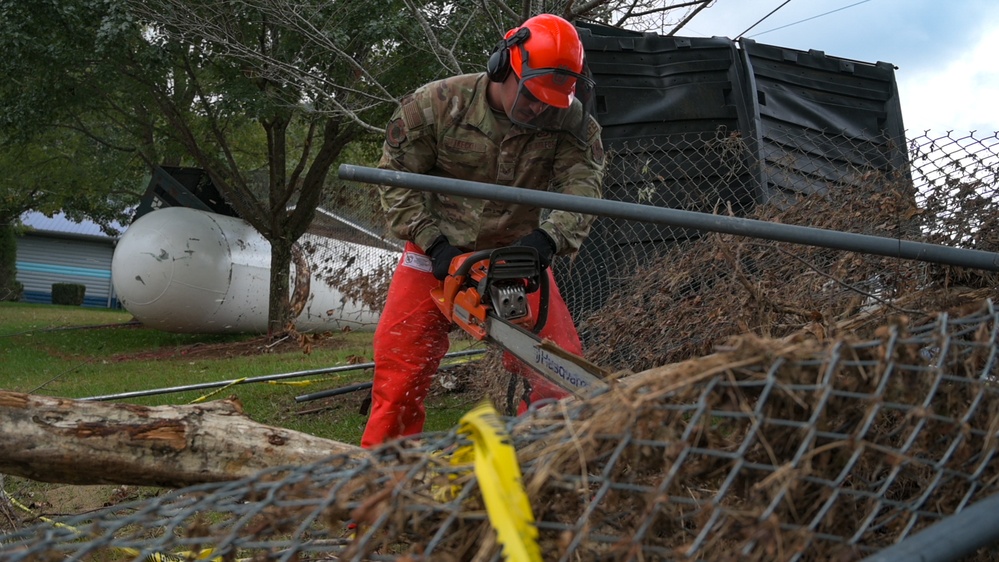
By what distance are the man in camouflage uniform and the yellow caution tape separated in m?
2.27

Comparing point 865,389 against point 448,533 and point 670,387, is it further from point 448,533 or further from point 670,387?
point 448,533

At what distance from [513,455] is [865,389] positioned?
724mm

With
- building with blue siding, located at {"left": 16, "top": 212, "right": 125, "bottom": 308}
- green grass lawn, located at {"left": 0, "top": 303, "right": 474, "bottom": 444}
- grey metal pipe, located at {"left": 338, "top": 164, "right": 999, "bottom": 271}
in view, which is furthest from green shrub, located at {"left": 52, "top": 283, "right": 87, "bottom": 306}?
grey metal pipe, located at {"left": 338, "top": 164, "right": 999, "bottom": 271}

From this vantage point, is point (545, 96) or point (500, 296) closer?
point (500, 296)

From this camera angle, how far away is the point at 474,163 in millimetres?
4332

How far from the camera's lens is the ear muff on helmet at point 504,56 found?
→ 13.1 feet

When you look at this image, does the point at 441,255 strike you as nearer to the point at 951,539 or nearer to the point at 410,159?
the point at 410,159

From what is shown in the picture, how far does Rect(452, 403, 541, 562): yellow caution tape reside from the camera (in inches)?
55.3

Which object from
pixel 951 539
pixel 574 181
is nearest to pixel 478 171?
pixel 574 181

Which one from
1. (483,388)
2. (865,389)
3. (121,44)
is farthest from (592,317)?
(121,44)

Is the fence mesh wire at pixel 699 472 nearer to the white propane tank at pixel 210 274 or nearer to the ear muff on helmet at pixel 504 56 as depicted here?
the ear muff on helmet at pixel 504 56

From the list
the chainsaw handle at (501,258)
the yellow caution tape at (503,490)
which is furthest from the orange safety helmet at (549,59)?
the yellow caution tape at (503,490)

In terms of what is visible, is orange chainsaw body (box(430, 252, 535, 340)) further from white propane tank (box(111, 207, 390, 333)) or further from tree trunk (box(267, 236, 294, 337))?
tree trunk (box(267, 236, 294, 337))

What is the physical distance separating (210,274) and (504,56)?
11.3 metres
